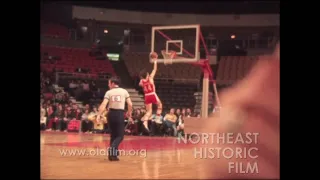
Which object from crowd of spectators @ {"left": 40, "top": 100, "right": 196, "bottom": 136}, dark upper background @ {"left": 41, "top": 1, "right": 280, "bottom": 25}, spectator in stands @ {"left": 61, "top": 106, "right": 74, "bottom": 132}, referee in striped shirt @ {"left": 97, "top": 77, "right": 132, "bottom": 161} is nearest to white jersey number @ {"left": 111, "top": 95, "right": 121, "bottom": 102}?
referee in striped shirt @ {"left": 97, "top": 77, "right": 132, "bottom": 161}

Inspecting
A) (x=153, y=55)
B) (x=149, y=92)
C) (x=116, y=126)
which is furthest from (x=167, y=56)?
(x=116, y=126)

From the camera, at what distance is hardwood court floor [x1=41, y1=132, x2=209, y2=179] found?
4023mm

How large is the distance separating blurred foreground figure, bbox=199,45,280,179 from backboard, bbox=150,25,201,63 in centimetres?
76

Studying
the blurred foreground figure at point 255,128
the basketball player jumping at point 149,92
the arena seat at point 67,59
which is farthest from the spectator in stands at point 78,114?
the blurred foreground figure at point 255,128

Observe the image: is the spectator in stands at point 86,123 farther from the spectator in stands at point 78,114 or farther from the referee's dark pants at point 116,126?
the referee's dark pants at point 116,126

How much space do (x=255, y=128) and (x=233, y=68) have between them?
782 millimetres

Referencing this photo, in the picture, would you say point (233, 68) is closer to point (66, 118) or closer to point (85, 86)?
point (85, 86)

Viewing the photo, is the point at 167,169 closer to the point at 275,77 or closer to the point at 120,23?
the point at 275,77

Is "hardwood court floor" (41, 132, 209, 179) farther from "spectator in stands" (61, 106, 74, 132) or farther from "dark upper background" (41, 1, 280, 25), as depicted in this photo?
"dark upper background" (41, 1, 280, 25)

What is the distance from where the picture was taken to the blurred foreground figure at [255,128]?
12.7 feet

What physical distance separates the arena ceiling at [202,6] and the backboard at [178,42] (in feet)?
0.93
